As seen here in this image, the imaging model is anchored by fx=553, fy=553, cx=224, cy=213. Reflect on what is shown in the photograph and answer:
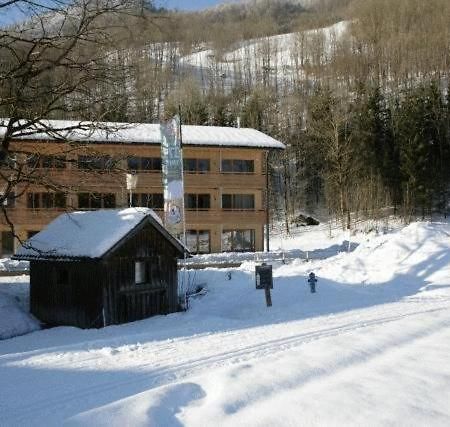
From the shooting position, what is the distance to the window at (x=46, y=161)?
8961 millimetres

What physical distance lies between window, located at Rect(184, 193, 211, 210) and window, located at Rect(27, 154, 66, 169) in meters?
30.8

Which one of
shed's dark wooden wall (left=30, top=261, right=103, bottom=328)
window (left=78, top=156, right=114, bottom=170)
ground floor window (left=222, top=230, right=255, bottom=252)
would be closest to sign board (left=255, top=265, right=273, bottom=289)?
shed's dark wooden wall (left=30, top=261, right=103, bottom=328)

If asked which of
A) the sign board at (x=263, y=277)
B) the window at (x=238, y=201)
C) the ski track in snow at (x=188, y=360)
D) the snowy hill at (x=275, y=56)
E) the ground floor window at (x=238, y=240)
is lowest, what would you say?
the ski track in snow at (x=188, y=360)

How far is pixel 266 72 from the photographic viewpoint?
85.2 m

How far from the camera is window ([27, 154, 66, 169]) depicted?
8961 mm

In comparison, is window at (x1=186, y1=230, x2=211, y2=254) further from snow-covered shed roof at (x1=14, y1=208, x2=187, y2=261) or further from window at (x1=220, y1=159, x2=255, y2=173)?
snow-covered shed roof at (x1=14, y1=208, x2=187, y2=261)

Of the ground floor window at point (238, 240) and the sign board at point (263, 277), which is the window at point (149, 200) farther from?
the sign board at point (263, 277)

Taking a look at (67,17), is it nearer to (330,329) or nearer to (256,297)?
(330,329)

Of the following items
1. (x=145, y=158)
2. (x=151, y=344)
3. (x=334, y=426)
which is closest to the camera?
(x=334, y=426)

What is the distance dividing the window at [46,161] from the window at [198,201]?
101 feet

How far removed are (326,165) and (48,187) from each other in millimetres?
47804

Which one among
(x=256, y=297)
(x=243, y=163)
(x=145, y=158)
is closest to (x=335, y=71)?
(x=243, y=163)

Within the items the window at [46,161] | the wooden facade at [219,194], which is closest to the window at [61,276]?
the window at [46,161]

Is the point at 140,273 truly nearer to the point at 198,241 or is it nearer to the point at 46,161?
the point at 46,161
